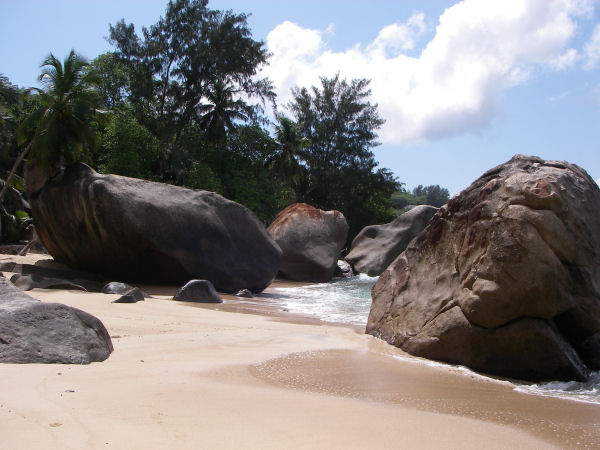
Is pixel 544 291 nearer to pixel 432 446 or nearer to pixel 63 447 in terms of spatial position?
pixel 432 446

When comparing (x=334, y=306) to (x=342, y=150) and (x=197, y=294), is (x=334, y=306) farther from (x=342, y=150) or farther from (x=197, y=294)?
(x=342, y=150)

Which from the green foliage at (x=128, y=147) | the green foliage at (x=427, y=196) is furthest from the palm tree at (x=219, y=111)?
the green foliage at (x=427, y=196)

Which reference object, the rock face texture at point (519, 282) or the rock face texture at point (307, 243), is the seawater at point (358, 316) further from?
the rock face texture at point (307, 243)

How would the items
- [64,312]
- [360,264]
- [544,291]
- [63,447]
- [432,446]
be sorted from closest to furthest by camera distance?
[63,447], [432,446], [64,312], [544,291], [360,264]

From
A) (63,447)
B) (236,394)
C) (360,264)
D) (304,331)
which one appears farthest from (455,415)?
(360,264)

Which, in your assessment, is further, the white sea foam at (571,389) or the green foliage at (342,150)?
the green foliage at (342,150)

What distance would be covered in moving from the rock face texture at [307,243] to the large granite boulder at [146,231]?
20.5 feet

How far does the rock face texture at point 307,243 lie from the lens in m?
19.7

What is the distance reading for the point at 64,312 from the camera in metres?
4.07

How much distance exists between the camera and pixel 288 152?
34781 millimetres

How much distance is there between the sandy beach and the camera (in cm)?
256

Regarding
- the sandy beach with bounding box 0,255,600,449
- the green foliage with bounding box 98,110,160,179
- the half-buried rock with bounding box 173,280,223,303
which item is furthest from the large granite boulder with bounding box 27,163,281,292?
the green foliage with bounding box 98,110,160,179

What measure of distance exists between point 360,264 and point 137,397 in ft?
68.7

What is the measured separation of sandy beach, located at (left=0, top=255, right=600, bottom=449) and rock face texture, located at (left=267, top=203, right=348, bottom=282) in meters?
14.2
